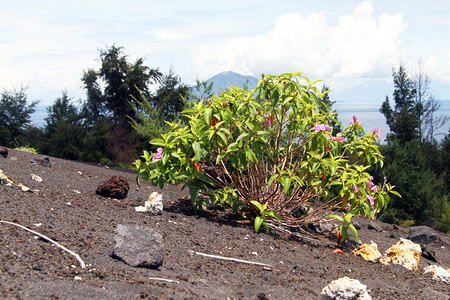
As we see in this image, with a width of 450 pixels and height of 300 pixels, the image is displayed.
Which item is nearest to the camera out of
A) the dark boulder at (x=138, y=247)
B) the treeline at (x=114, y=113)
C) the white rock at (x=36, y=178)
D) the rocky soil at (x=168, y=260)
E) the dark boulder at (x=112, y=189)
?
the rocky soil at (x=168, y=260)

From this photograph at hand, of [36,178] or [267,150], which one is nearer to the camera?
[267,150]

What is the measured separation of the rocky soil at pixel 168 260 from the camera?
2.54 meters

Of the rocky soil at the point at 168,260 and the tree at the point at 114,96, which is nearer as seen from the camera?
the rocky soil at the point at 168,260

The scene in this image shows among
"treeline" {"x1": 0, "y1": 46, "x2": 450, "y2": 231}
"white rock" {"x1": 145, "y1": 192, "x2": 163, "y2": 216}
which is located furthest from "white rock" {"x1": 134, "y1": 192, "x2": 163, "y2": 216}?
"treeline" {"x1": 0, "y1": 46, "x2": 450, "y2": 231}

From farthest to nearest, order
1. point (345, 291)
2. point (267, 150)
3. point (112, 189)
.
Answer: point (112, 189) < point (267, 150) < point (345, 291)

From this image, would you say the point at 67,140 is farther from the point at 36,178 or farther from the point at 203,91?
the point at 36,178

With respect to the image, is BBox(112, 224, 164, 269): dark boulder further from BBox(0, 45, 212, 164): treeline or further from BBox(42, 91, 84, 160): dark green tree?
BBox(42, 91, 84, 160): dark green tree

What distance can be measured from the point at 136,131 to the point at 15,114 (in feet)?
28.4

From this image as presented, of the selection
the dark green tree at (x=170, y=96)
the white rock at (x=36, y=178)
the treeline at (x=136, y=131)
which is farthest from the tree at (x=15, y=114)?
the white rock at (x=36, y=178)

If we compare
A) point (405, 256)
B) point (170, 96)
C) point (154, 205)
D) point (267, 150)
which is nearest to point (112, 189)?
point (154, 205)

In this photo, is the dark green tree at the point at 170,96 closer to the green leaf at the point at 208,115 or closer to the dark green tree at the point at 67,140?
the dark green tree at the point at 67,140

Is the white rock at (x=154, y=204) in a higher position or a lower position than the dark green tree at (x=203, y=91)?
lower

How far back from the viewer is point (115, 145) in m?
15.7

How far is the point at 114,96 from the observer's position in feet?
57.0
